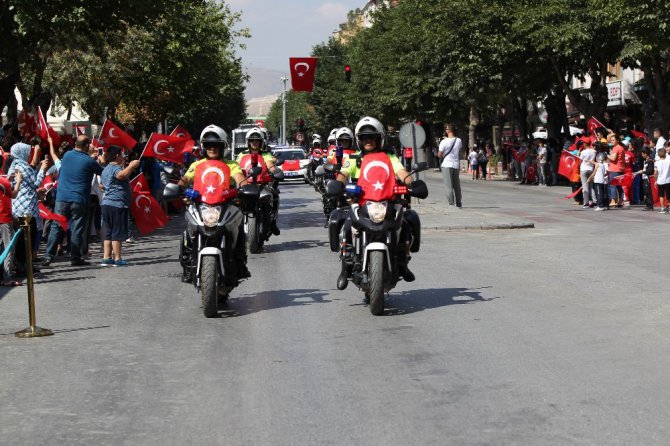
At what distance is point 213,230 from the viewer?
11.1m

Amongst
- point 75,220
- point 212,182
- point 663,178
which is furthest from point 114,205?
point 663,178

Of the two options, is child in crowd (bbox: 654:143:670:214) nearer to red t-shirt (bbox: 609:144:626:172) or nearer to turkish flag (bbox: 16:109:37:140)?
red t-shirt (bbox: 609:144:626:172)

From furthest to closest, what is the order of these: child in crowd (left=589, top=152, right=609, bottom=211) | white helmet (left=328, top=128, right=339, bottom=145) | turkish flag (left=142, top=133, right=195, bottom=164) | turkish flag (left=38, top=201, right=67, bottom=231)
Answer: child in crowd (left=589, top=152, right=609, bottom=211) → white helmet (left=328, top=128, right=339, bottom=145) → turkish flag (left=142, top=133, right=195, bottom=164) → turkish flag (left=38, top=201, right=67, bottom=231)

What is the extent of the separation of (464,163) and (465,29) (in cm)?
2748

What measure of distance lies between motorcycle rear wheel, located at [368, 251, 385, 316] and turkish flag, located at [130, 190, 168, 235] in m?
8.65

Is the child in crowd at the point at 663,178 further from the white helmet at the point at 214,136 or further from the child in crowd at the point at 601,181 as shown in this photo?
the white helmet at the point at 214,136

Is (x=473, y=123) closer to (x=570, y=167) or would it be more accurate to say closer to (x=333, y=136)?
(x=570, y=167)

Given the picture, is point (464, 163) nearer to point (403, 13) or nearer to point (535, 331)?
point (403, 13)

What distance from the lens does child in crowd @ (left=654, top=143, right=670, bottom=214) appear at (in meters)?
25.5

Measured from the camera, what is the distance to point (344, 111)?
349ft

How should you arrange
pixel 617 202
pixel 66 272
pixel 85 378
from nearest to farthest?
pixel 85 378
pixel 66 272
pixel 617 202

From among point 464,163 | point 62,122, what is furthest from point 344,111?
point 62,122

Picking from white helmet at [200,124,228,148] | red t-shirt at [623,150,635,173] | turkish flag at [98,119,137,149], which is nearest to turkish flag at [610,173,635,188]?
red t-shirt at [623,150,635,173]

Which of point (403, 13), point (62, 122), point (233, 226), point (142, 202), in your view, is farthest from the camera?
point (403, 13)
